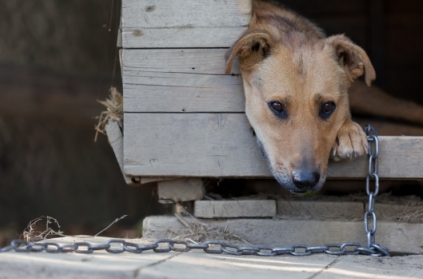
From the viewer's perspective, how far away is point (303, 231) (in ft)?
13.0

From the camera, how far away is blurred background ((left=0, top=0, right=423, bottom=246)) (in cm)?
682

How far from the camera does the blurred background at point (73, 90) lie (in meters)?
6.82

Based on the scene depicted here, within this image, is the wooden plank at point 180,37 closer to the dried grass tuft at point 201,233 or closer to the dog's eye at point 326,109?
the dog's eye at point 326,109

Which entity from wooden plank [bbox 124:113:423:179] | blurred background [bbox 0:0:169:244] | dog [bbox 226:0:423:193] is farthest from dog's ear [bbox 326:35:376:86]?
blurred background [bbox 0:0:169:244]

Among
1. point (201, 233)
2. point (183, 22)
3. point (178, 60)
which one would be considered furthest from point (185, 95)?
point (201, 233)

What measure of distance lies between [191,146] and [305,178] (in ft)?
2.82

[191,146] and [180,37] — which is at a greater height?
[180,37]

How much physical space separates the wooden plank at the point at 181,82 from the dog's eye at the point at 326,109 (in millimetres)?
520

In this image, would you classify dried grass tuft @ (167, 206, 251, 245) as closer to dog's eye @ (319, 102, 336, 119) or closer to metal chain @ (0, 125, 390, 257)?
metal chain @ (0, 125, 390, 257)

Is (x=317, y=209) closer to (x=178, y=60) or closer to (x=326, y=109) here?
(x=326, y=109)

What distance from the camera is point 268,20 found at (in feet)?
14.1

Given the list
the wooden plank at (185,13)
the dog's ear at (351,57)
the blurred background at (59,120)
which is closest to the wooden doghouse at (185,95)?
the wooden plank at (185,13)

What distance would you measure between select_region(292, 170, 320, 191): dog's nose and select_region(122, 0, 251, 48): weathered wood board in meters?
1.00

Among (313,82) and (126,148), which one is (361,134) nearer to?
(313,82)
